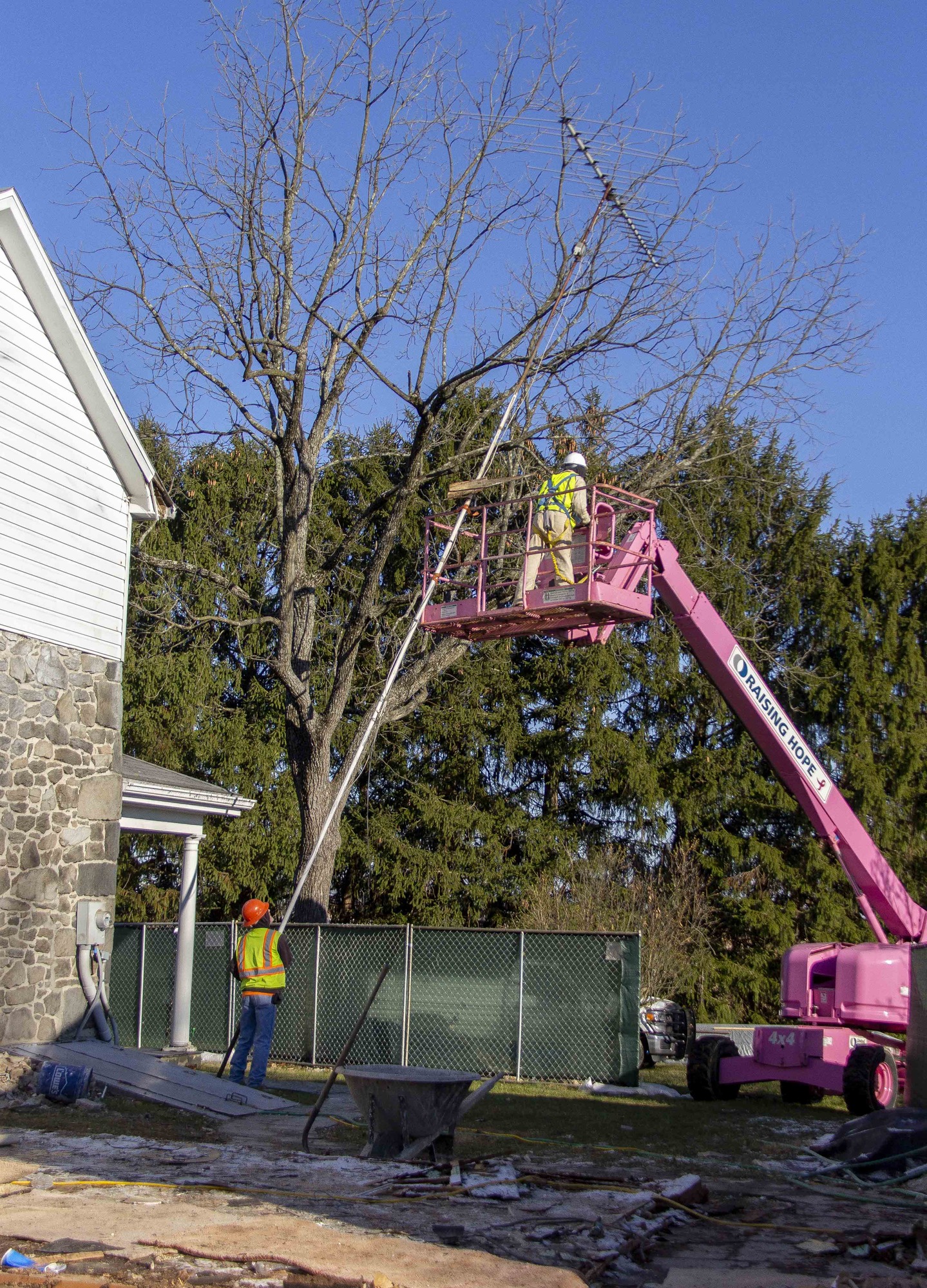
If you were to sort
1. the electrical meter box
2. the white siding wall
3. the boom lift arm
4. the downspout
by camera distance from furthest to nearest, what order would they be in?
1. the electrical meter box
2. the downspout
3. the white siding wall
4. the boom lift arm

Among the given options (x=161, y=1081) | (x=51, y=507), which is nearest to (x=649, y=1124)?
(x=161, y=1081)

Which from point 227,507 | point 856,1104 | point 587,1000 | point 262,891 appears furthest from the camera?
point 227,507

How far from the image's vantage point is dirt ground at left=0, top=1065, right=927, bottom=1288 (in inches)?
233

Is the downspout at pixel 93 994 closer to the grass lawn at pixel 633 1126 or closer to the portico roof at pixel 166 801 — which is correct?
the portico roof at pixel 166 801

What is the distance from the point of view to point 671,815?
2909cm

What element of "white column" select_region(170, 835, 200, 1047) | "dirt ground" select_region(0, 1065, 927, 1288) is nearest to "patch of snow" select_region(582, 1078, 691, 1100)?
"dirt ground" select_region(0, 1065, 927, 1288)

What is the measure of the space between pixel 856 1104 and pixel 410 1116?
242 inches

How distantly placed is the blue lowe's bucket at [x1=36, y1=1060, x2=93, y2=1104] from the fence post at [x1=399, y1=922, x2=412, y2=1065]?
474 cm

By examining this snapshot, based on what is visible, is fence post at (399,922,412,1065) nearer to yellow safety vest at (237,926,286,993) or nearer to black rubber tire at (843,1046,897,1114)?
yellow safety vest at (237,926,286,993)

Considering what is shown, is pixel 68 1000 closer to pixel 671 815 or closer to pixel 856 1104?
pixel 856 1104

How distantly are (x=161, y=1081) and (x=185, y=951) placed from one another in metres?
4.53

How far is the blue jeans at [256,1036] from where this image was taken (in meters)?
12.8

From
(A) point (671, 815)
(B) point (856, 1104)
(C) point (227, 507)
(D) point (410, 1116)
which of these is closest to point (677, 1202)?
(D) point (410, 1116)

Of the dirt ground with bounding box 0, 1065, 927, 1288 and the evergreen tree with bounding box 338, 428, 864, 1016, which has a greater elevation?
the evergreen tree with bounding box 338, 428, 864, 1016
